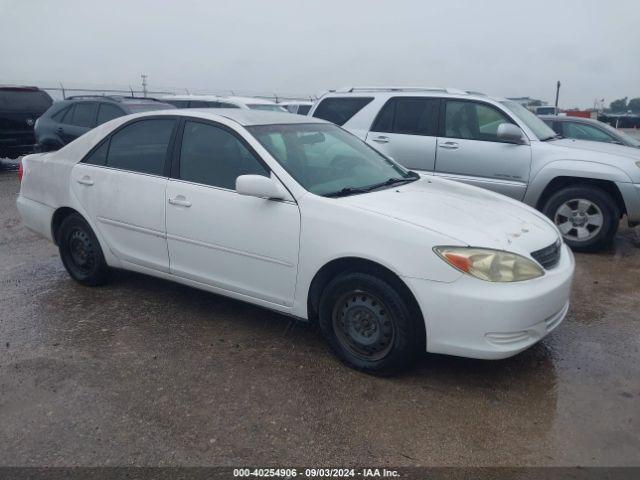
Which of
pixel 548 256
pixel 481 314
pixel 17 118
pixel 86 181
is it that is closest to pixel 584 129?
pixel 548 256

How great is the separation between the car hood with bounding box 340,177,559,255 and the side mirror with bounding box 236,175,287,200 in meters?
0.44

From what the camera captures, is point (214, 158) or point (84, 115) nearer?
point (214, 158)

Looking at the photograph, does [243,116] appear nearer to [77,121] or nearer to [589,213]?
[589,213]

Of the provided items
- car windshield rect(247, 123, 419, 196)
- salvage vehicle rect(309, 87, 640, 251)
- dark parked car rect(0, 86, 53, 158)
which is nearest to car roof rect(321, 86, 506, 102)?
salvage vehicle rect(309, 87, 640, 251)

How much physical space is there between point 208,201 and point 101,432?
1.68m

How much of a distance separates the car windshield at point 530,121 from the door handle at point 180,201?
4.57 meters

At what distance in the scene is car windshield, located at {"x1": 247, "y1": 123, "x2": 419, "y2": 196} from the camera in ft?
12.6

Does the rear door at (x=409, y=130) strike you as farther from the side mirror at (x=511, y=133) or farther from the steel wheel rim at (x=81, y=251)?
the steel wheel rim at (x=81, y=251)

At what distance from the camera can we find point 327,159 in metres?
4.18

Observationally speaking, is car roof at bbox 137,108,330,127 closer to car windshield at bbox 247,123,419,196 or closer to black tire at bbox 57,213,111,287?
car windshield at bbox 247,123,419,196

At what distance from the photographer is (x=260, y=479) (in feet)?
8.53

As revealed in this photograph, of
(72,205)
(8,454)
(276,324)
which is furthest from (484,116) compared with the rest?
(8,454)

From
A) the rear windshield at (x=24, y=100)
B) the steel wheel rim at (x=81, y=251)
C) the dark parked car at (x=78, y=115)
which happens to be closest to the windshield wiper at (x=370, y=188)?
the steel wheel rim at (x=81, y=251)

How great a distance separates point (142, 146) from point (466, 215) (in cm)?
259
